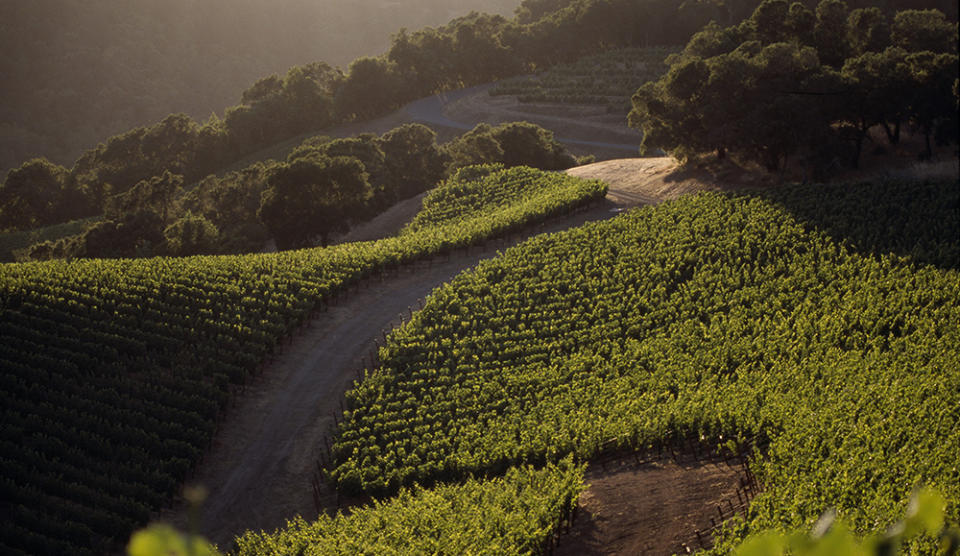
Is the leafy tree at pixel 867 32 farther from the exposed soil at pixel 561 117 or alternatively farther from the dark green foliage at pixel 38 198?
the dark green foliage at pixel 38 198

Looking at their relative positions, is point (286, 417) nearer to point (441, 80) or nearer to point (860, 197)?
point (860, 197)

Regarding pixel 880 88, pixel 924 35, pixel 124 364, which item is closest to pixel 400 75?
pixel 924 35

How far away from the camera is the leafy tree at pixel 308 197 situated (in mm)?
71375

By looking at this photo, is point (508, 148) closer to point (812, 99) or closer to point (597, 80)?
point (812, 99)

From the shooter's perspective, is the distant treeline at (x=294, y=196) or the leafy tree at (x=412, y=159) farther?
the leafy tree at (x=412, y=159)

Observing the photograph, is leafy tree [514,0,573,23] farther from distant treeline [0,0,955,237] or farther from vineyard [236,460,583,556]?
vineyard [236,460,583,556]

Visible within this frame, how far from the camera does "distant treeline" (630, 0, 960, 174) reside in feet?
192

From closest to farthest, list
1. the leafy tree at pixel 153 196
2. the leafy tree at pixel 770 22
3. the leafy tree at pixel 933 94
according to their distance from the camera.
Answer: the leafy tree at pixel 933 94 → the leafy tree at pixel 770 22 → the leafy tree at pixel 153 196

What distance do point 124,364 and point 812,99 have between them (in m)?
52.8

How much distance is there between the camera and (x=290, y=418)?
131 feet

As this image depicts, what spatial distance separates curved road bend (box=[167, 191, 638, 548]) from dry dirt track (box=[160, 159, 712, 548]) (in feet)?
0.16

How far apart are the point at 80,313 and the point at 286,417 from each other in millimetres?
14234

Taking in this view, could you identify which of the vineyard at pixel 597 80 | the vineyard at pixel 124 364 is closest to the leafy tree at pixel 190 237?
the vineyard at pixel 124 364

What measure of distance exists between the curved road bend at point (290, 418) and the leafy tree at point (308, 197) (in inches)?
833
